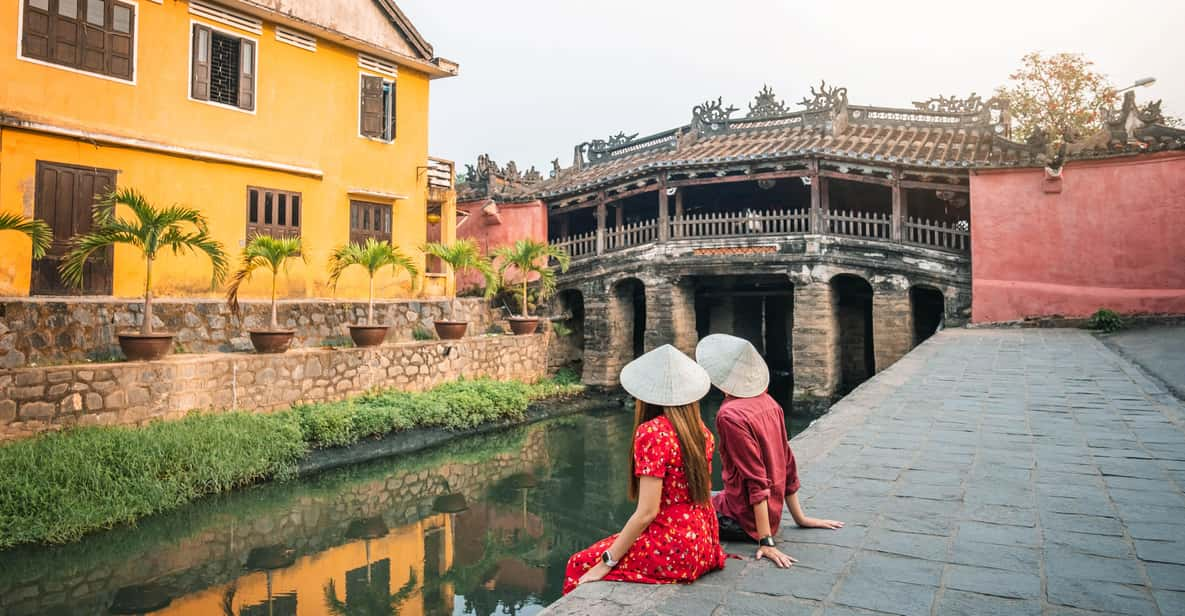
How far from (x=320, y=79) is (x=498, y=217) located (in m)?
7.14

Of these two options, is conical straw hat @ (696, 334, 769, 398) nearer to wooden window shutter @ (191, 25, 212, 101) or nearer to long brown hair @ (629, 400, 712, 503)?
long brown hair @ (629, 400, 712, 503)

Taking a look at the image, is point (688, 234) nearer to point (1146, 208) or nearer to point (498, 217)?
point (498, 217)

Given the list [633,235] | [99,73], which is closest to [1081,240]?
[633,235]

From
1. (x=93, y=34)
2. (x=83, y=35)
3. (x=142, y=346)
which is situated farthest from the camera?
(x=93, y=34)

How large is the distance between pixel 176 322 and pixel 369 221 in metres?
4.85

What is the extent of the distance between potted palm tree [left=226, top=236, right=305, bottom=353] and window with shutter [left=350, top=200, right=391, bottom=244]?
8.44 ft

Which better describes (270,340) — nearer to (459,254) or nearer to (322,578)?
(459,254)

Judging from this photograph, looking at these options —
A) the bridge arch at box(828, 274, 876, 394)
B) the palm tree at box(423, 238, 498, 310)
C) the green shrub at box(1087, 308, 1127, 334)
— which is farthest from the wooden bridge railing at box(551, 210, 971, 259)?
the palm tree at box(423, 238, 498, 310)

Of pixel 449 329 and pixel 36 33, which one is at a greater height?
pixel 36 33

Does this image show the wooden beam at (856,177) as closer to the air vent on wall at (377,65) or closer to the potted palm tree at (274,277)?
the air vent on wall at (377,65)

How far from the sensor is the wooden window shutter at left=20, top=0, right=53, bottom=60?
1036 centimetres

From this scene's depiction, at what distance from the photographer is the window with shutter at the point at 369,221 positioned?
1484 cm

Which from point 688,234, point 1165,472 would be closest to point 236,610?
point 1165,472

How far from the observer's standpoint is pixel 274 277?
11.2 m
